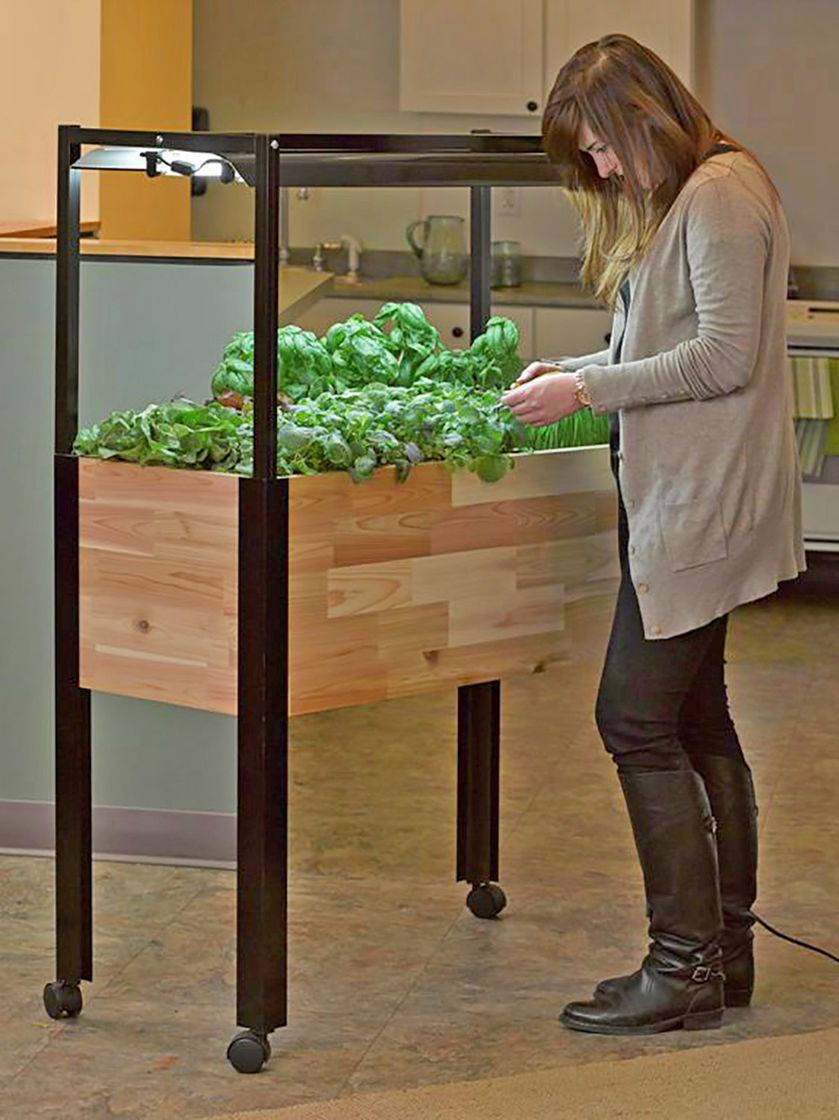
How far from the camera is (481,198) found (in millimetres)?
3213

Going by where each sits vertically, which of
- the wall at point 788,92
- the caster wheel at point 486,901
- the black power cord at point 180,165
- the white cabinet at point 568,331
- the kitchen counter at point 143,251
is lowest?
the caster wheel at point 486,901

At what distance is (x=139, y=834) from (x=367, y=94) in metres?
4.11

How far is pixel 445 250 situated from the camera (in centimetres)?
685

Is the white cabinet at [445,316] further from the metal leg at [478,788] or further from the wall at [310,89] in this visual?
the metal leg at [478,788]

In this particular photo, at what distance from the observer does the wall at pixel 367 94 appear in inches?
262

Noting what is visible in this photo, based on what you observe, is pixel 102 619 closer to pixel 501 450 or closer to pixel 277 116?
pixel 501 450

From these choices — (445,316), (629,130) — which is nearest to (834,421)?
(445,316)

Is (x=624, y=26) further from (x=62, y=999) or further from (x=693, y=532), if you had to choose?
(x=62, y=999)

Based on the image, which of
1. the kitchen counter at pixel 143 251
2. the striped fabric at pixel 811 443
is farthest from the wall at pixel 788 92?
the kitchen counter at pixel 143 251

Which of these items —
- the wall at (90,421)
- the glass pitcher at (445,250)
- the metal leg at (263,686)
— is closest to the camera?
the metal leg at (263,686)

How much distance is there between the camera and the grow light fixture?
109 inches

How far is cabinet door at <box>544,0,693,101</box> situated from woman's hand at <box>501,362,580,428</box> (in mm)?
3865

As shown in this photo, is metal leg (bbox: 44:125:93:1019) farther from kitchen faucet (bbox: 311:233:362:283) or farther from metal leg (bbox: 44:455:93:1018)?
kitchen faucet (bbox: 311:233:362:283)

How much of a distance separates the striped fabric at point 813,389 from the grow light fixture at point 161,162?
11.1ft
